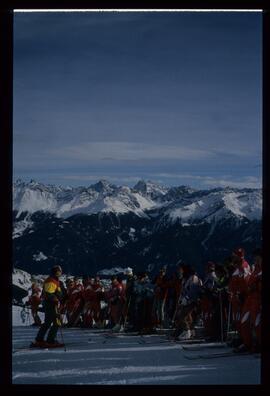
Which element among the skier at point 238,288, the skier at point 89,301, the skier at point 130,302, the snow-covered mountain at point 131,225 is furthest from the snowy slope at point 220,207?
the skier at point 89,301

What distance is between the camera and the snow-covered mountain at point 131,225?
21.5 ft

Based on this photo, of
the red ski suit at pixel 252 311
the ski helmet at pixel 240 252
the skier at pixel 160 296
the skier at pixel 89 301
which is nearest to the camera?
the red ski suit at pixel 252 311

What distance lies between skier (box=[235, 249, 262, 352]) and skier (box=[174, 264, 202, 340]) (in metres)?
0.51

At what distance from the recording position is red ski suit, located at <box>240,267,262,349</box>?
6.47 meters

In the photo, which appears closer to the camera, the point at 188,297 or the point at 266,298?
the point at 266,298

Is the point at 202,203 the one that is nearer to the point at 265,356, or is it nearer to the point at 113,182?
the point at 113,182

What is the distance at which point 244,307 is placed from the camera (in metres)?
6.66

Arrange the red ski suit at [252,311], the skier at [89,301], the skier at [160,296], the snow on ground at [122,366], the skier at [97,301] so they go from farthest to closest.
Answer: the skier at [97,301] → the skier at [89,301] → the skier at [160,296] → the red ski suit at [252,311] → the snow on ground at [122,366]

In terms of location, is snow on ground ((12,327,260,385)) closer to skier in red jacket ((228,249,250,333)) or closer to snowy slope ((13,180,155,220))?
skier in red jacket ((228,249,250,333))

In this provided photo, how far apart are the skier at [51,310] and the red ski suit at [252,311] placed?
1787 mm

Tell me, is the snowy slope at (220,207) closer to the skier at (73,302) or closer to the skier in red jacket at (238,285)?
the skier in red jacket at (238,285)

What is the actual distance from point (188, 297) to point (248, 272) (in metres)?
0.69

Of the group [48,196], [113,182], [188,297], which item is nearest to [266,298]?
[188,297]
